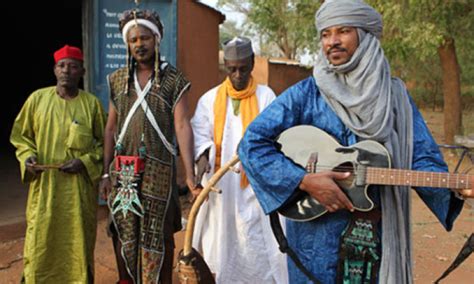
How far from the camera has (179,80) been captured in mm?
3314

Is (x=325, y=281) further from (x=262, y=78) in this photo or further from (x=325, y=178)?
(x=262, y=78)

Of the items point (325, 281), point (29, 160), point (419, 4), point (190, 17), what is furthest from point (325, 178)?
point (419, 4)

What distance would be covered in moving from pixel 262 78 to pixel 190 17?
935 cm

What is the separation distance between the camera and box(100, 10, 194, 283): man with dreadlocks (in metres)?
3.19

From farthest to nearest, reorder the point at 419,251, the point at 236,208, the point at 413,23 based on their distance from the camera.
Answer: the point at 413,23 < the point at 419,251 < the point at 236,208

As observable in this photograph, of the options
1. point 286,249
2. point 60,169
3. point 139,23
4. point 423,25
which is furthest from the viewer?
point 423,25

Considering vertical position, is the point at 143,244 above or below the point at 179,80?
below

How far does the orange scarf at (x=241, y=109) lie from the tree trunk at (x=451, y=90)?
797 cm

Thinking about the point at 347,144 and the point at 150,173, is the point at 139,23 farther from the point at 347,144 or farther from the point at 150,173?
the point at 347,144

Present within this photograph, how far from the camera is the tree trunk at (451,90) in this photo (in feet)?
34.5

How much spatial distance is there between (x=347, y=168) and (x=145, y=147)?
1511 millimetres

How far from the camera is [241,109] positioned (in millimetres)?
3725

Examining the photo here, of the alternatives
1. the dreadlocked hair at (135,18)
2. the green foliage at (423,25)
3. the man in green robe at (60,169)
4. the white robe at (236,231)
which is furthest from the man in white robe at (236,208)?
the green foliage at (423,25)

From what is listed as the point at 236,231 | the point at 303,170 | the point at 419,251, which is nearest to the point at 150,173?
the point at 236,231
